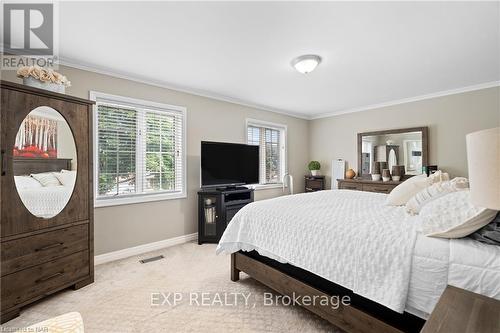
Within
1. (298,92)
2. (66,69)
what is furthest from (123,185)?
(298,92)

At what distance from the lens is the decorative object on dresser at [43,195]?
5.88 ft

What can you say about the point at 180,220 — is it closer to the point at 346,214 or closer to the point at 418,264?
the point at 346,214

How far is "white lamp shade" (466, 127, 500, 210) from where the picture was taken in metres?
0.75

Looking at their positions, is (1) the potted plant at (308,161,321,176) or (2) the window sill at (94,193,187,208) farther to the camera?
(1) the potted plant at (308,161,321,176)

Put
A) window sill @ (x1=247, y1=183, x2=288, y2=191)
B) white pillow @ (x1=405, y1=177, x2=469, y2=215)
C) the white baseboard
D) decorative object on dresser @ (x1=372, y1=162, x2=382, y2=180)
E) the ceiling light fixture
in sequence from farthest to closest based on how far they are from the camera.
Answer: window sill @ (x1=247, y1=183, x2=288, y2=191) < decorative object on dresser @ (x1=372, y1=162, x2=382, y2=180) < the white baseboard < the ceiling light fixture < white pillow @ (x1=405, y1=177, x2=469, y2=215)

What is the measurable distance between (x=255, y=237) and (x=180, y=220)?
1922mm

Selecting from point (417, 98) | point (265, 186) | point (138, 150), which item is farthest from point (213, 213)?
point (417, 98)

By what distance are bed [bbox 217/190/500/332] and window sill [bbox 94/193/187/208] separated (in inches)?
67.3

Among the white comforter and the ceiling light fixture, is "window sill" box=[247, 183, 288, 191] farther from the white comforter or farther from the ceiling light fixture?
the ceiling light fixture

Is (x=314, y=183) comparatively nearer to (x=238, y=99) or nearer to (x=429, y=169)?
(x=429, y=169)

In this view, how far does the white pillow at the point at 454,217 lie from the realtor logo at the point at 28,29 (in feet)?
10.1

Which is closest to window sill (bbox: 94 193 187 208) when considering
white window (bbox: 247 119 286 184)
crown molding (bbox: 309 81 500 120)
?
white window (bbox: 247 119 286 184)

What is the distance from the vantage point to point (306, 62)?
8.47 feet

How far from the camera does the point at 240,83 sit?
11.4 feet
